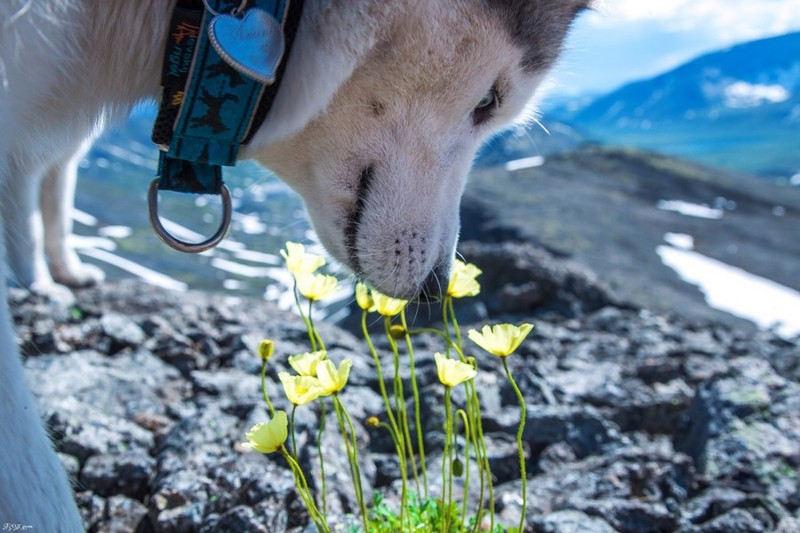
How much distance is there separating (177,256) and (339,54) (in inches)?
664

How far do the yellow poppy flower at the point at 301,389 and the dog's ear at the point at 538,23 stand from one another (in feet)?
3.24

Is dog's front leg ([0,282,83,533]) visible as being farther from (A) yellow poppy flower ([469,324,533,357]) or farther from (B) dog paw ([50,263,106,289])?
(B) dog paw ([50,263,106,289])

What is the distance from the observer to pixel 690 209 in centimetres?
1688

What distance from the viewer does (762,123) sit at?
10431cm

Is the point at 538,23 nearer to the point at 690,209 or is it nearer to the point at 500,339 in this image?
the point at 500,339

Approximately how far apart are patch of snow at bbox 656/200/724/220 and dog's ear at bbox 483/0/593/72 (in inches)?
565

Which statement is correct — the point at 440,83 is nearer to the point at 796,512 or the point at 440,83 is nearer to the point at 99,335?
the point at 796,512

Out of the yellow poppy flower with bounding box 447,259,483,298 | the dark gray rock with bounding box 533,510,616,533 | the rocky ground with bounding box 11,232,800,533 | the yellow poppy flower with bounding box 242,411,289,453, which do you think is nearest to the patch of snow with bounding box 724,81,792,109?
the rocky ground with bounding box 11,232,800,533

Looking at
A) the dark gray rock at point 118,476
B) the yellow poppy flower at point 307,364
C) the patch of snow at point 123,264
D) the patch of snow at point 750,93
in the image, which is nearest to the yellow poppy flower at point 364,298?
the yellow poppy flower at point 307,364

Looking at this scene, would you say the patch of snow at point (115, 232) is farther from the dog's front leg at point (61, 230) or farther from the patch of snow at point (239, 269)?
the dog's front leg at point (61, 230)

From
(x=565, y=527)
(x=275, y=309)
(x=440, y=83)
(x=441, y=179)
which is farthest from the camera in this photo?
(x=275, y=309)

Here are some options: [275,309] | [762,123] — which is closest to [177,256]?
[275,309]

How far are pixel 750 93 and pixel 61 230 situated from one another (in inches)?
6197

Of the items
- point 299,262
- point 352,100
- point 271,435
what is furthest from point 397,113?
point 271,435
